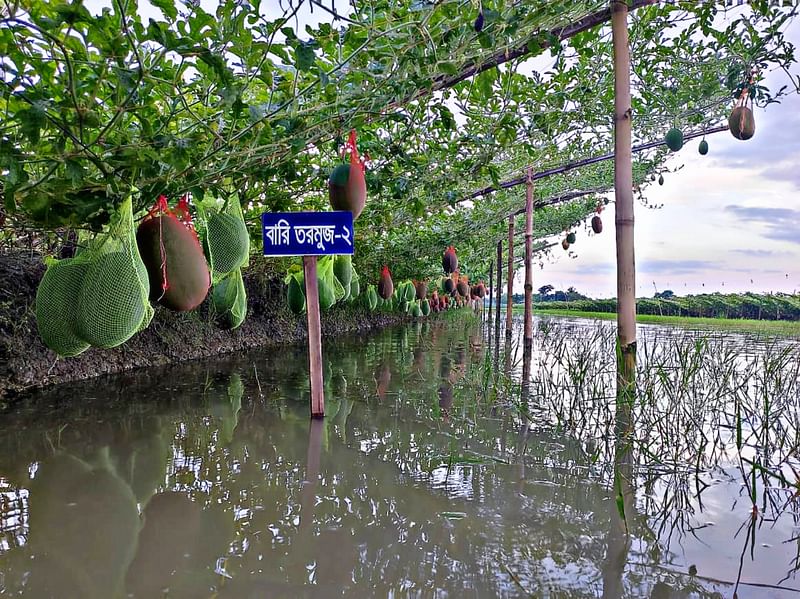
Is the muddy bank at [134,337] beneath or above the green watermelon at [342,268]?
beneath

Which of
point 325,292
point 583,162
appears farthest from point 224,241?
point 583,162

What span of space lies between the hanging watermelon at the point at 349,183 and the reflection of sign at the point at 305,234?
0.41m

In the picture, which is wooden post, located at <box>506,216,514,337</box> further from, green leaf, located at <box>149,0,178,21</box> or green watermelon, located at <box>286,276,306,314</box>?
green leaf, located at <box>149,0,178,21</box>

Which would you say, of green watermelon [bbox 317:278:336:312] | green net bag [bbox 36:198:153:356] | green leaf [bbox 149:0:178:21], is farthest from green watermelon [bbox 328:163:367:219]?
green watermelon [bbox 317:278:336:312]

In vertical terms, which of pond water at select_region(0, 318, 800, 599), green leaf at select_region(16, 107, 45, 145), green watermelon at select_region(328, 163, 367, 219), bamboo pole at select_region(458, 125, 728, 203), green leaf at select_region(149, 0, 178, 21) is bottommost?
pond water at select_region(0, 318, 800, 599)

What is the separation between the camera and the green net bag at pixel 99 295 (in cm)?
216

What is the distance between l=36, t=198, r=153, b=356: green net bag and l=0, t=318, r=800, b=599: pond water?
76cm

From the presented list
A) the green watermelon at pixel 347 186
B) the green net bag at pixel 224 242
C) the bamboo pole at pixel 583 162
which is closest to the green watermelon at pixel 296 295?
the bamboo pole at pixel 583 162

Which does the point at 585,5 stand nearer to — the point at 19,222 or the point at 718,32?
the point at 718,32

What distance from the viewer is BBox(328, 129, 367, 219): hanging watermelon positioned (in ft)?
11.4

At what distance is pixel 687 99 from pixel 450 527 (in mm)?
5322

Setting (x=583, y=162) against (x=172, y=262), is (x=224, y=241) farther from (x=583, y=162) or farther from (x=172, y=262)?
(x=583, y=162)

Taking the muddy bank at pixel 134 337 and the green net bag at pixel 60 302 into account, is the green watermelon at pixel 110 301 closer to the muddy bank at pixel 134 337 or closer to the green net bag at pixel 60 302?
the green net bag at pixel 60 302

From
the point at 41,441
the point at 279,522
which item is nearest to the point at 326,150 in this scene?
the point at 41,441
